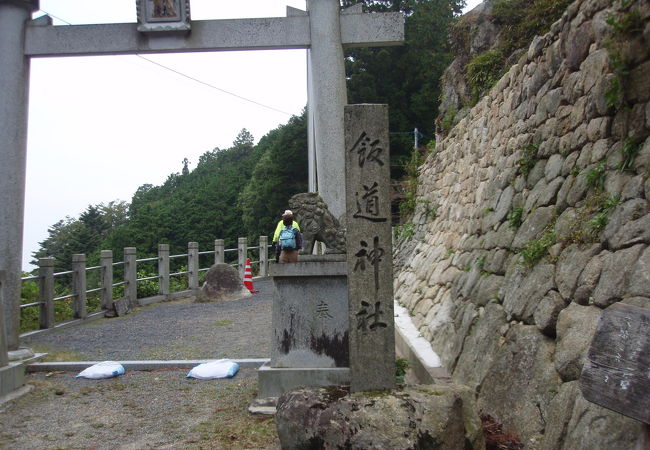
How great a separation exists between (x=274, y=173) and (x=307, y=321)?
2260cm

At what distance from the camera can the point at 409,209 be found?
40.9 ft

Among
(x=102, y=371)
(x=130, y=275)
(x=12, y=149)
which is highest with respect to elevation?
(x=12, y=149)

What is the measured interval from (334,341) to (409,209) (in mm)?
7510

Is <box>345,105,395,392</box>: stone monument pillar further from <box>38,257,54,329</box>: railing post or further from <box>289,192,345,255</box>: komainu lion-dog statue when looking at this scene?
<box>38,257,54,329</box>: railing post

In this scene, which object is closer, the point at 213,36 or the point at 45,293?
the point at 213,36

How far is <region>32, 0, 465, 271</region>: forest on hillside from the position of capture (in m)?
22.9

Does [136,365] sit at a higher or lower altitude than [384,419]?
lower

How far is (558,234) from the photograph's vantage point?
415cm

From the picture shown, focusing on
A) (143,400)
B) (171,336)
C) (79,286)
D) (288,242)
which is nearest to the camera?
(288,242)

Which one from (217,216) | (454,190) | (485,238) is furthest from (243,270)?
(217,216)

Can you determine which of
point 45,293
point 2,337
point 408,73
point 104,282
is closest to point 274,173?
point 408,73

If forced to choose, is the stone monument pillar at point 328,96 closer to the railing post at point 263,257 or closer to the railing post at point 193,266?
the railing post at point 193,266

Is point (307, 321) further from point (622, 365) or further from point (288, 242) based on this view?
point (622, 365)

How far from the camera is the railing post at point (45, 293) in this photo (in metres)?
9.59
